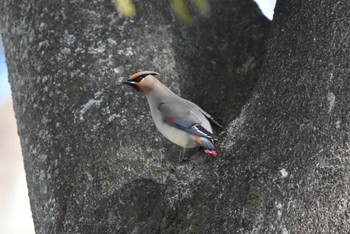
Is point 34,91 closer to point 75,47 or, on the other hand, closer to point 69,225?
point 75,47

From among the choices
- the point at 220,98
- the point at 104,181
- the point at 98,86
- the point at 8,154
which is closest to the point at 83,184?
the point at 104,181

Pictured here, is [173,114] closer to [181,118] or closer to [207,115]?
[181,118]

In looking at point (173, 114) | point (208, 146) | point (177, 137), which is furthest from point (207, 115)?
point (208, 146)

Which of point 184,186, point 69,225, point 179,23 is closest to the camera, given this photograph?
point 184,186

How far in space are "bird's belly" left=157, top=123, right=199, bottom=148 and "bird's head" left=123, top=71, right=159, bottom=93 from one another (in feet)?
0.54

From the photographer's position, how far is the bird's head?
328 centimetres

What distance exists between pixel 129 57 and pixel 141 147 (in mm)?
407

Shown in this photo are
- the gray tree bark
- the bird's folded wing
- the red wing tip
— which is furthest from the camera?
the bird's folded wing

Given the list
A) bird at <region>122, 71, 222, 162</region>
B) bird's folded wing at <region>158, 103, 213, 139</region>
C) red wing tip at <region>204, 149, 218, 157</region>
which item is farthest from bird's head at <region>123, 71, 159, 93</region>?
red wing tip at <region>204, 149, 218, 157</region>

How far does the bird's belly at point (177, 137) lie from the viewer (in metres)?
3.26

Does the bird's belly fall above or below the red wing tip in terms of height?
above

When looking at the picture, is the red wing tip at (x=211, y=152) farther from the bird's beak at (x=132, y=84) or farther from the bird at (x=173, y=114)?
the bird's beak at (x=132, y=84)

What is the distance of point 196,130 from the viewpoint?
338cm

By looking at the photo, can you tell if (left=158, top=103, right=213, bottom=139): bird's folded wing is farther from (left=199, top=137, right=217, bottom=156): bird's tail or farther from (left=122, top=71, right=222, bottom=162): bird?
(left=199, top=137, right=217, bottom=156): bird's tail
